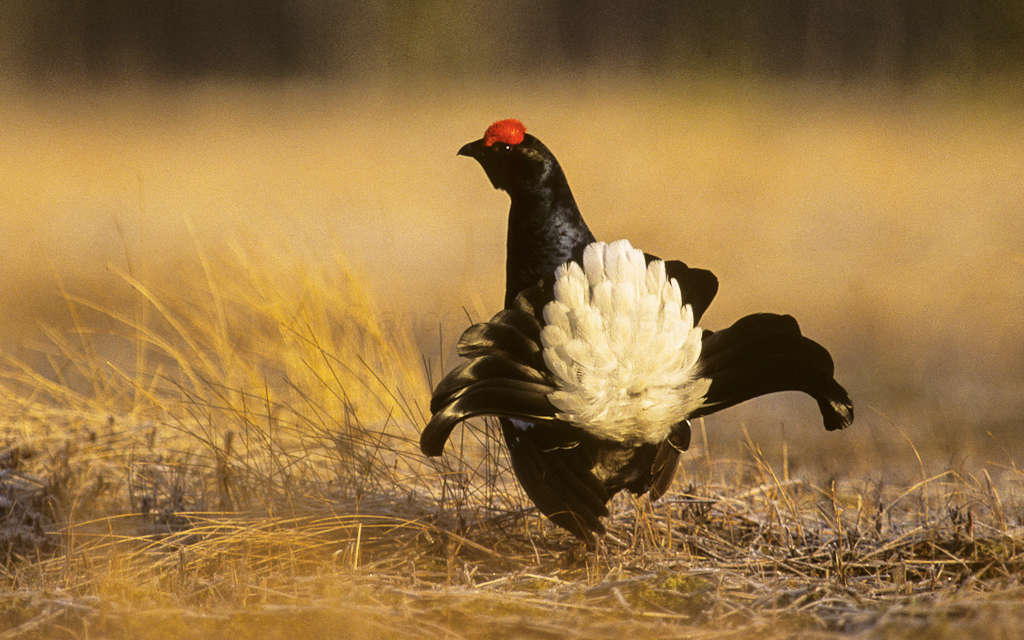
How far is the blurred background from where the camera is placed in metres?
6.81

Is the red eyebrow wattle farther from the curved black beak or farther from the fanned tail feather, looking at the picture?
the fanned tail feather

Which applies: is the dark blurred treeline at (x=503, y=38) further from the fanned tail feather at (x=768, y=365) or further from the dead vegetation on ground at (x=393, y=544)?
the fanned tail feather at (x=768, y=365)

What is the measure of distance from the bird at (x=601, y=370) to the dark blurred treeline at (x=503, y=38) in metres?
11.5

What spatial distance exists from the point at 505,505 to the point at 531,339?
0.80 metres

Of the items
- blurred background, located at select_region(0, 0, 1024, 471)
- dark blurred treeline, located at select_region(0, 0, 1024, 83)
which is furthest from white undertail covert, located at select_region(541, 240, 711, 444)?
dark blurred treeline, located at select_region(0, 0, 1024, 83)

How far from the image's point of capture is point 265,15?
16.5 m

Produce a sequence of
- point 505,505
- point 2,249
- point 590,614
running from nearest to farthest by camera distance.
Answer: point 590,614 < point 505,505 < point 2,249

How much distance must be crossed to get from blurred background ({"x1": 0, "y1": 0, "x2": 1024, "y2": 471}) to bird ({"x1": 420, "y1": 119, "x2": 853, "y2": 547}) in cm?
137

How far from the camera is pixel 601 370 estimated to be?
2547 mm

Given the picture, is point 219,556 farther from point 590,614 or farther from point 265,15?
point 265,15

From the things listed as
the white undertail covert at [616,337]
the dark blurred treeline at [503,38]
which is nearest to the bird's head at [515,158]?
the white undertail covert at [616,337]

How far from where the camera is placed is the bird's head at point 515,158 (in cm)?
284

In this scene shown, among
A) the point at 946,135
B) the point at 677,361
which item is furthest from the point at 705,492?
the point at 946,135

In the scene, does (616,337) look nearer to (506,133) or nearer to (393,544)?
(506,133)
